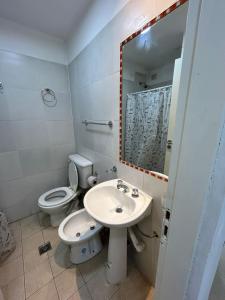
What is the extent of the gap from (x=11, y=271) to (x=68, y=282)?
592 millimetres

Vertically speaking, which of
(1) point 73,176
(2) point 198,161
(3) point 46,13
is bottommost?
(1) point 73,176

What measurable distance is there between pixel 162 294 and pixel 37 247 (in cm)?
154

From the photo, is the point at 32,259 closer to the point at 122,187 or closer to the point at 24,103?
the point at 122,187

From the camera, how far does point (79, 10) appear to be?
1.32m

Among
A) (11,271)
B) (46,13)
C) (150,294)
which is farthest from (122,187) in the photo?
(46,13)

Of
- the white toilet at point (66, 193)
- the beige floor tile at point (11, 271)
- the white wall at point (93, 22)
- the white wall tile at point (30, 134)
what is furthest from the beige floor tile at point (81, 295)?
the white wall at point (93, 22)

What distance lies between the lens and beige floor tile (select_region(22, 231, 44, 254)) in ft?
5.01

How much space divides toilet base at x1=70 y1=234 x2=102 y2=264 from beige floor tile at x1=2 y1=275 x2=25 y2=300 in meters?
0.43

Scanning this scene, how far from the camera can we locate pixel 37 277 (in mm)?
1250

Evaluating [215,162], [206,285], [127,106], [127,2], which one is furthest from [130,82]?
[206,285]

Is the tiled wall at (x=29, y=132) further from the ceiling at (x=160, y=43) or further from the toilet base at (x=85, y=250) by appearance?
the ceiling at (x=160, y=43)

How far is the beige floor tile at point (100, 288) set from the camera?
1.12 m

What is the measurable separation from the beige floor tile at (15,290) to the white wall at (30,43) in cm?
235

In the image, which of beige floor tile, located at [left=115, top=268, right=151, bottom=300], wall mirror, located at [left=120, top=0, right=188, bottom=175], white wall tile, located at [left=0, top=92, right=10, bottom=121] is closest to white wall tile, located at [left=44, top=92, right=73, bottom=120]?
white wall tile, located at [left=0, top=92, right=10, bottom=121]
